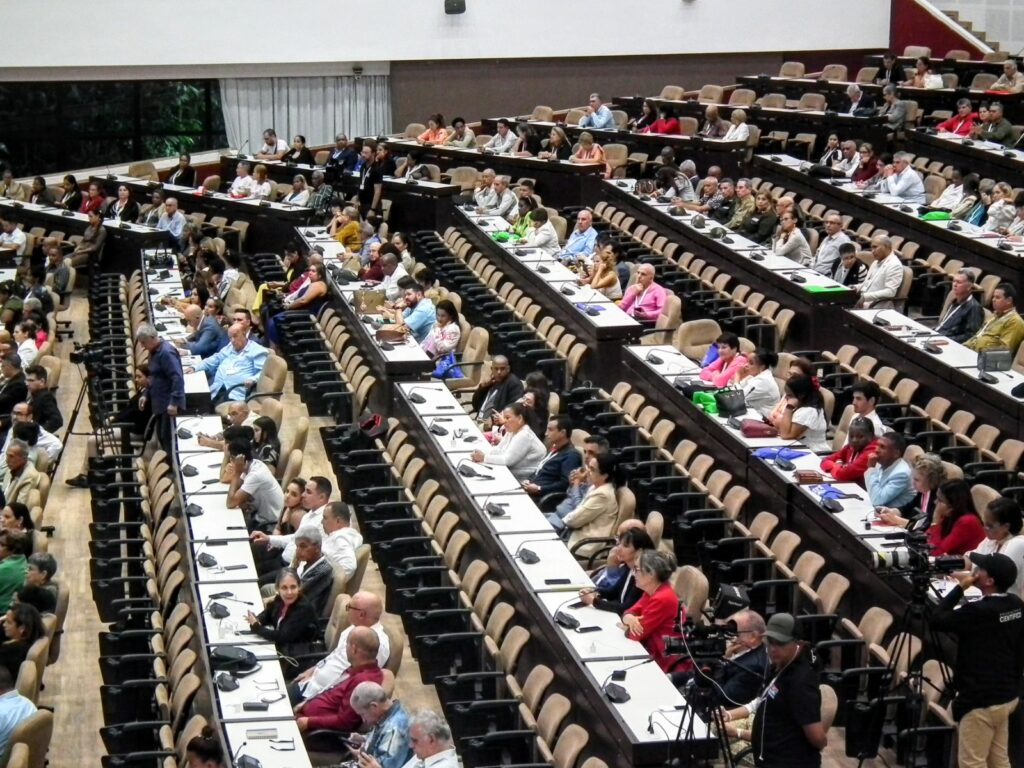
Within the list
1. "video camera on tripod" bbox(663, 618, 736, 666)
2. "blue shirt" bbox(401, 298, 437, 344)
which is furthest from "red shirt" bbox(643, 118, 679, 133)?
"video camera on tripod" bbox(663, 618, 736, 666)

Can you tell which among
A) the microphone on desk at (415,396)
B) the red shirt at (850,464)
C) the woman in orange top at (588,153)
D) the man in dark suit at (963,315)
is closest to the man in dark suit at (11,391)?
the microphone on desk at (415,396)

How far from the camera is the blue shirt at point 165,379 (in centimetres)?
1197

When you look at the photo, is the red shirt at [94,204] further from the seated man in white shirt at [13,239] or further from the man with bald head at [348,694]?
the man with bald head at [348,694]

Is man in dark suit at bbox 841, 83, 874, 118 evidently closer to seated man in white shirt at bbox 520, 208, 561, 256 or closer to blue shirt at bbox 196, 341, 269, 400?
seated man in white shirt at bbox 520, 208, 561, 256

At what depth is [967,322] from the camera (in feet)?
41.7

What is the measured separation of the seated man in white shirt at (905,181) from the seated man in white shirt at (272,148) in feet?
27.6

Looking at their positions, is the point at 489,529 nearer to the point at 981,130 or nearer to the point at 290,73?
the point at 981,130

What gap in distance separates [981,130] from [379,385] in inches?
334

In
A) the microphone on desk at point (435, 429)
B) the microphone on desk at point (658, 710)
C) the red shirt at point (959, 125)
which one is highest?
the red shirt at point (959, 125)

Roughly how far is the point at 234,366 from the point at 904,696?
23.1ft

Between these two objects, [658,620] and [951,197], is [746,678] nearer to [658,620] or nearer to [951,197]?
[658,620]

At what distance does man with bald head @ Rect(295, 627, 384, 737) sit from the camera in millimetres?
7746

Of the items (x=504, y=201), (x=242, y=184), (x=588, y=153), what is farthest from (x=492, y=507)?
(x=242, y=184)

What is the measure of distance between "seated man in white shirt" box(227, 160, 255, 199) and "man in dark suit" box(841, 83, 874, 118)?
23.7 ft
